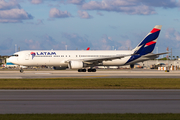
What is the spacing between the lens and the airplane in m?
52.8

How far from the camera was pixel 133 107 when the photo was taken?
1257 cm

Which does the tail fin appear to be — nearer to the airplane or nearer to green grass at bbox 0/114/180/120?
the airplane

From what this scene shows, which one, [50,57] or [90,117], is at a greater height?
[50,57]

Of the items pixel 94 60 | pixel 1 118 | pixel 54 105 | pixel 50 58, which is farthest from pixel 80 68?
pixel 1 118

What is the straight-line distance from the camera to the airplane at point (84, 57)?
52.8 m

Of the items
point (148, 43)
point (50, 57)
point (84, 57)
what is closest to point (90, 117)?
point (50, 57)

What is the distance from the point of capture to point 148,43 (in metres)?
55.8

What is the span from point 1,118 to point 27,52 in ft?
146

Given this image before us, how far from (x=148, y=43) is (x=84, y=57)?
1424cm

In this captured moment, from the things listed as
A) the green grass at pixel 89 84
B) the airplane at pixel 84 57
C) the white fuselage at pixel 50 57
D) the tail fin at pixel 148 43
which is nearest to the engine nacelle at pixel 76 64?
the airplane at pixel 84 57

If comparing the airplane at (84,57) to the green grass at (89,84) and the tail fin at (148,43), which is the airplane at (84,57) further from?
the green grass at (89,84)

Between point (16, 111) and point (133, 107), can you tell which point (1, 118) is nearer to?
point (16, 111)

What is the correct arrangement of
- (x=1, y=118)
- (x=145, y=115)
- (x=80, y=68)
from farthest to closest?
1. (x=80, y=68)
2. (x=145, y=115)
3. (x=1, y=118)

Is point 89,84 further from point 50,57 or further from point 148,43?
point 148,43
